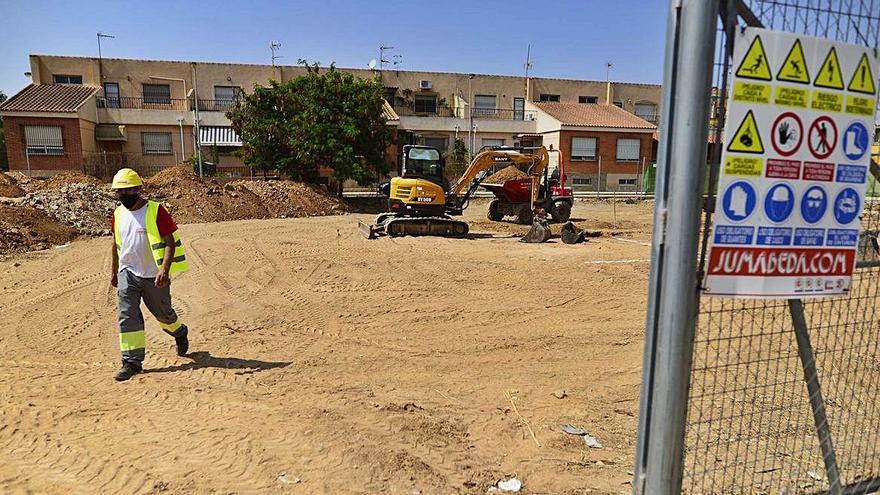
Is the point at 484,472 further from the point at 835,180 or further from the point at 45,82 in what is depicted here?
the point at 45,82

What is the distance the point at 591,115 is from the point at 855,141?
38102 millimetres

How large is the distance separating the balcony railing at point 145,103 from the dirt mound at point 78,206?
17.7 metres

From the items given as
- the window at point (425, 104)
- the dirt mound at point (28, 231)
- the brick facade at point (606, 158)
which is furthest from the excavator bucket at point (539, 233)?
the window at point (425, 104)

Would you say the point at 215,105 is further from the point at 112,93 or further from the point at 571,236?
the point at 571,236

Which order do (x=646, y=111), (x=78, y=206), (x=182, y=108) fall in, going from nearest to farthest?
(x=78, y=206) < (x=182, y=108) < (x=646, y=111)

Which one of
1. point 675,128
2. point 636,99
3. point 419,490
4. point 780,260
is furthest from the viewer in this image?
point 636,99

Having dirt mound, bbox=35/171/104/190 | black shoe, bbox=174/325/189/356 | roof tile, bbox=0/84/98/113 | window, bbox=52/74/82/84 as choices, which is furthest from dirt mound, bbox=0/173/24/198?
window, bbox=52/74/82/84

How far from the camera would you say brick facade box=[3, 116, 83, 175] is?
30.0 m

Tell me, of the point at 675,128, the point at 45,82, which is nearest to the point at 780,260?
the point at 675,128

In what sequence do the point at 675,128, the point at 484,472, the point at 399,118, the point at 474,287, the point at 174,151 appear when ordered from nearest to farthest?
the point at 675,128 → the point at 484,472 → the point at 474,287 → the point at 174,151 → the point at 399,118

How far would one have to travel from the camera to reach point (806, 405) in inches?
190

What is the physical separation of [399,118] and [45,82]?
20.3 metres

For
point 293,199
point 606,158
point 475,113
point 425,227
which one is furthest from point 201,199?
point 606,158

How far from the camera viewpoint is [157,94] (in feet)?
115
